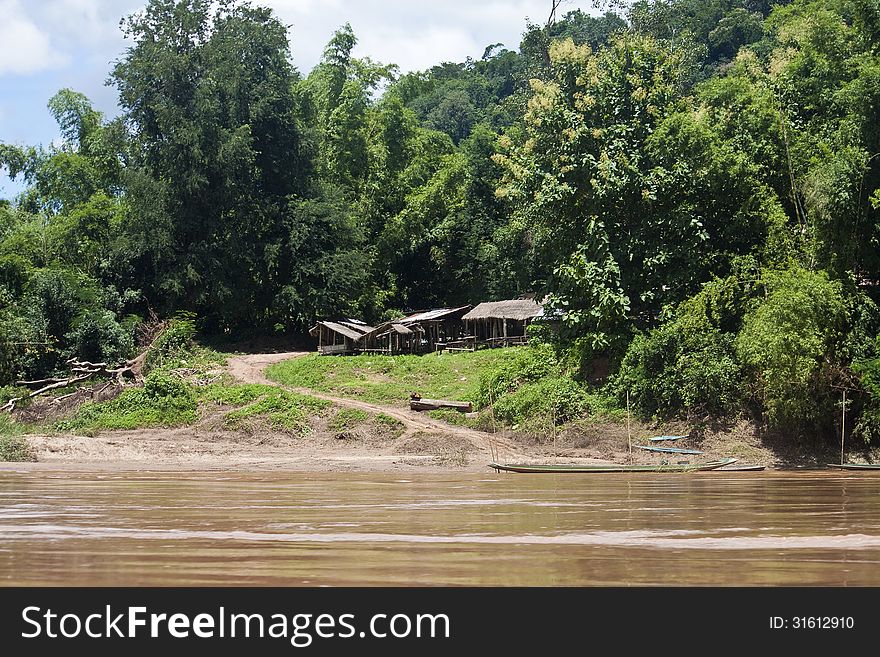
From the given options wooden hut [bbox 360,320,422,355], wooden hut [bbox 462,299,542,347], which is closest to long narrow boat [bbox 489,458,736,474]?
→ wooden hut [bbox 360,320,422,355]

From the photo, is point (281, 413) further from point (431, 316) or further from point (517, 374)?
point (431, 316)

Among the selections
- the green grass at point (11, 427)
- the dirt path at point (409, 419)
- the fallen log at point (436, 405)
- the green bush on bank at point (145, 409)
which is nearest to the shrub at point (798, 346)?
the dirt path at point (409, 419)

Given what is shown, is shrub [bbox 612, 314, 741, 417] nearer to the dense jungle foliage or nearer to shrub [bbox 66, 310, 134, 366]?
the dense jungle foliage

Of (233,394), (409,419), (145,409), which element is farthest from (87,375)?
(409,419)

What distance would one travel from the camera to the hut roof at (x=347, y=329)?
38.8 meters

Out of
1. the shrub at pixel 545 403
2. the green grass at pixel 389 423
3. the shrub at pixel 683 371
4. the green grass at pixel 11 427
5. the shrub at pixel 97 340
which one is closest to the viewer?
the shrub at pixel 683 371

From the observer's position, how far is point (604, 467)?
821 inches

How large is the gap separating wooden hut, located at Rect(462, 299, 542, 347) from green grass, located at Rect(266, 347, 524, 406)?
5.55 metres

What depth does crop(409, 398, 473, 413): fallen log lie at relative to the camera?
2681 centimetres

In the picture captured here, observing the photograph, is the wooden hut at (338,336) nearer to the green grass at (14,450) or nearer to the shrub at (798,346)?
the green grass at (14,450)

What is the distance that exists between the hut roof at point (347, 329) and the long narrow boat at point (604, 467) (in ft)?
59.9

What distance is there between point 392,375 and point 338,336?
7968 mm

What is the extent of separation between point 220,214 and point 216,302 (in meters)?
3.69
